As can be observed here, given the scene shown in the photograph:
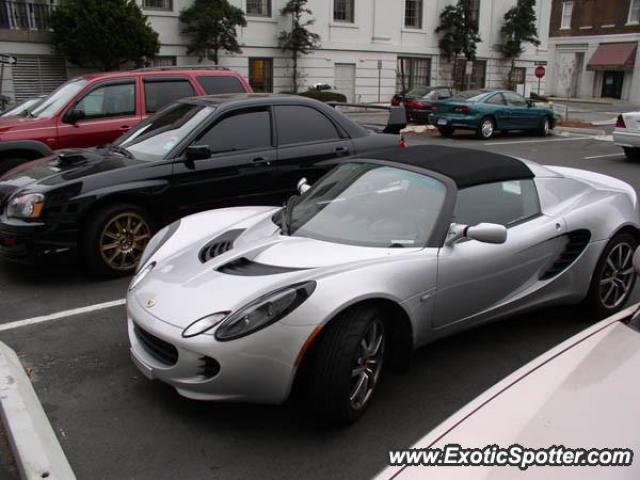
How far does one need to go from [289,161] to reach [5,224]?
2743mm

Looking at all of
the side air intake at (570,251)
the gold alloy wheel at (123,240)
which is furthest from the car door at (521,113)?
the gold alloy wheel at (123,240)

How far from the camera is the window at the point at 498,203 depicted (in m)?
3.86

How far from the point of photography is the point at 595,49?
4894 centimetres

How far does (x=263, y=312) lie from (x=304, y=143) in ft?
12.6

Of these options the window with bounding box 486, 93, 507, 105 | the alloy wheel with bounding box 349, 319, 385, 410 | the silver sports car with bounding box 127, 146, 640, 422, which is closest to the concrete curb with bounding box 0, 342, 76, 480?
the silver sports car with bounding box 127, 146, 640, 422

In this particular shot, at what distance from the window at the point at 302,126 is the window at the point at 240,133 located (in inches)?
6.3

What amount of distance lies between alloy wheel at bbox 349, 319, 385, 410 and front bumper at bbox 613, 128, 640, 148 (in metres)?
12.3

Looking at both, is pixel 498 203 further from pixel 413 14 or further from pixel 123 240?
pixel 413 14

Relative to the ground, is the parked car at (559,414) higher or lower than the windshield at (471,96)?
lower

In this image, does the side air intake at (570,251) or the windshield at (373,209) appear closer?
the windshield at (373,209)

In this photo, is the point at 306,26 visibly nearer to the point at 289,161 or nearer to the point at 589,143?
the point at 589,143

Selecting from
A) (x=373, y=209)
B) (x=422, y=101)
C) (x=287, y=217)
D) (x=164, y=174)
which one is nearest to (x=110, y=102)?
(x=164, y=174)

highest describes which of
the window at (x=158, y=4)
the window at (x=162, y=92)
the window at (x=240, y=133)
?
the window at (x=158, y=4)

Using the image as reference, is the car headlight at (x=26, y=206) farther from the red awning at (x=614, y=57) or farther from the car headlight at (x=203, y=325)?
the red awning at (x=614, y=57)
